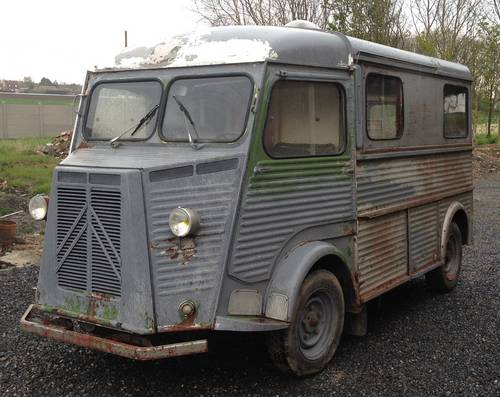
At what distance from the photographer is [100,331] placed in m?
4.10

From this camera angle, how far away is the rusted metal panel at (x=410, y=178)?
493 centimetres

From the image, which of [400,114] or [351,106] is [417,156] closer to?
[400,114]

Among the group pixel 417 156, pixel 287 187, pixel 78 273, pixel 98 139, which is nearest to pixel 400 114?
pixel 417 156

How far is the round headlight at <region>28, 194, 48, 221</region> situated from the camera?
14.1 feet

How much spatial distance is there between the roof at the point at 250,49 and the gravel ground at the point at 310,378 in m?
2.25

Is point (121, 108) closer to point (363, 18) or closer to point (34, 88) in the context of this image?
point (363, 18)

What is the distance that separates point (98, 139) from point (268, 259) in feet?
5.53

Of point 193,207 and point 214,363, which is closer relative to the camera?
point 193,207

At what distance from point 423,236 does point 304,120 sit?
220 centimetres

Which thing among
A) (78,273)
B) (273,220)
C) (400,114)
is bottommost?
(78,273)

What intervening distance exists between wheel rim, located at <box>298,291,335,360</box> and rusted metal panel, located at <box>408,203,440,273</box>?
1448 mm

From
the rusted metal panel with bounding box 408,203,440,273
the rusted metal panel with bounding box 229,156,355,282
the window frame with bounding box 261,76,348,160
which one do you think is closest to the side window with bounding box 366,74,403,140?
the window frame with bounding box 261,76,348,160

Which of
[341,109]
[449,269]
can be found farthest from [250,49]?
[449,269]

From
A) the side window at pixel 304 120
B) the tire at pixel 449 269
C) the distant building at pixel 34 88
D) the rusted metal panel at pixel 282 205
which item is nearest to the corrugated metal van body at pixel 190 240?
the rusted metal panel at pixel 282 205
